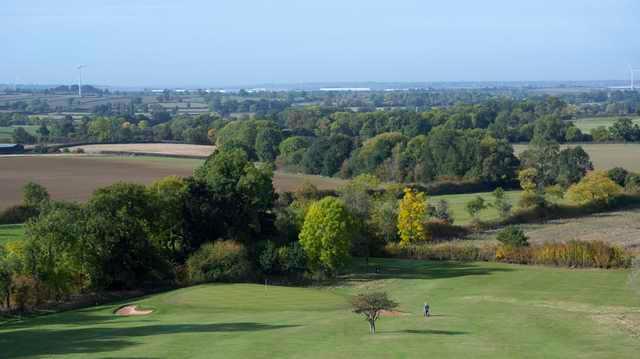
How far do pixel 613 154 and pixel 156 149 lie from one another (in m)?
62.3

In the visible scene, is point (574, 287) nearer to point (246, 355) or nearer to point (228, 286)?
point (228, 286)

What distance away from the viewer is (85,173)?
94812mm

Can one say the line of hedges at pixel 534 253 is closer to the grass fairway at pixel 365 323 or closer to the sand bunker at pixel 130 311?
the grass fairway at pixel 365 323

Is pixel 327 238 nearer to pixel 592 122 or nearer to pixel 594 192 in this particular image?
pixel 594 192

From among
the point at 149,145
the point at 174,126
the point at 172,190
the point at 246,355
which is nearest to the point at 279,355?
the point at 246,355

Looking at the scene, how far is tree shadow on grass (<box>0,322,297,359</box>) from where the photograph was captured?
3291 centimetres

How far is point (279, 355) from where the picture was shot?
31344mm

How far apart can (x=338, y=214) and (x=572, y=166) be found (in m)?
49.3

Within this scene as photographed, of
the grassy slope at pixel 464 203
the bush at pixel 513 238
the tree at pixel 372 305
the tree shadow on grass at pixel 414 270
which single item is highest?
the tree at pixel 372 305

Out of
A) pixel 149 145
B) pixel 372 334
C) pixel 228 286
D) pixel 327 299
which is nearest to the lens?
pixel 372 334

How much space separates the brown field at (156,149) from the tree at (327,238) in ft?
Result: 203

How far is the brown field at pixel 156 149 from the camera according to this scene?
117 meters

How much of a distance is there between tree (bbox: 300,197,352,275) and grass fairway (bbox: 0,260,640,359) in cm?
166

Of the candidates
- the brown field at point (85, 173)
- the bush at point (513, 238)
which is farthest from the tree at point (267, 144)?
the bush at point (513, 238)
